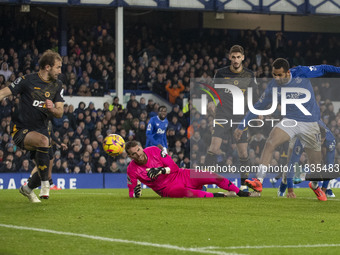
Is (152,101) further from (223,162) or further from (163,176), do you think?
(163,176)

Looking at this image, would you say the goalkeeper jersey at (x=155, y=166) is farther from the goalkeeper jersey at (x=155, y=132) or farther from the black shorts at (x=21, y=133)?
the goalkeeper jersey at (x=155, y=132)

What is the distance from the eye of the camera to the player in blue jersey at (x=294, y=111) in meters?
13.2

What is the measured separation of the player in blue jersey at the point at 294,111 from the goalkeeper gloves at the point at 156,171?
1405 mm

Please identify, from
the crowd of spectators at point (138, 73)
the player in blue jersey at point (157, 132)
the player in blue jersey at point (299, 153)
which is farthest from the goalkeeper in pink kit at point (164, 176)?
the crowd of spectators at point (138, 73)

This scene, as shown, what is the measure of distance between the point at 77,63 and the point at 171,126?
4771 millimetres

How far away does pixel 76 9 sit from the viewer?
36.0 metres

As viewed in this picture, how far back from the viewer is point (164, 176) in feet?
42.8

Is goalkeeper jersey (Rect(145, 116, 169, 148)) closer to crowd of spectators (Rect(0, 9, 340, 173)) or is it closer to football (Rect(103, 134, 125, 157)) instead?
football (Rect(103, 134, 125, 157))

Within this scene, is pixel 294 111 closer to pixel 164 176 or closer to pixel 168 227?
pixel 164 176

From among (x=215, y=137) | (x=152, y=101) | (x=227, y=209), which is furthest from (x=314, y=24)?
(x=227, y=209)

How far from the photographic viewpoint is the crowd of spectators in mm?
24188

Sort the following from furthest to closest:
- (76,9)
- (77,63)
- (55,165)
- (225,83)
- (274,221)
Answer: (76,9) → (77,63) → (55,165) → (225,83) → (274,221)

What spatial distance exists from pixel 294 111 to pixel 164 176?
2.48m

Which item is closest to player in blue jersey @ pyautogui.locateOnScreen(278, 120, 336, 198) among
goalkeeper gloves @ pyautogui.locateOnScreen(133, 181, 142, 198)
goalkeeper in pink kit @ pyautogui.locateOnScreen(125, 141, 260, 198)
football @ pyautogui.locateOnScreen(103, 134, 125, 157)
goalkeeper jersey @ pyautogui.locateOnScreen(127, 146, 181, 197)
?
goalkeeper in pink kit @ pyautogui.locateOnScreen(125, 141, 260, 198)
